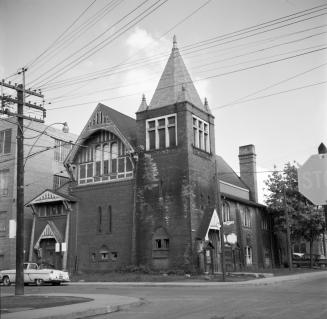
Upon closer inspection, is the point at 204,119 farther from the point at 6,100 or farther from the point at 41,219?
the point at 6,100

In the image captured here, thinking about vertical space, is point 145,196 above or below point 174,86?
below

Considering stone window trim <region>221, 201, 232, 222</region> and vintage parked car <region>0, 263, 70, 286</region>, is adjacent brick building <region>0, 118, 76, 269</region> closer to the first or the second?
vintage parked car <region>0, 263, 70, 286</region>

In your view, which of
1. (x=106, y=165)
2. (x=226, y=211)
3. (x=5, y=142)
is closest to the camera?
(x=106, y=165)

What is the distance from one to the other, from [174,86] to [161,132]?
13.8 ft

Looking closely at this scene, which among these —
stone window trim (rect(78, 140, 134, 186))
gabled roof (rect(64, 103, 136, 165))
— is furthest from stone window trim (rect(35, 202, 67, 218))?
gabled roof (rect(64, 103, 136, 165))

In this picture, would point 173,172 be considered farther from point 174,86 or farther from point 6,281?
point 6,281

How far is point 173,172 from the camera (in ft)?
131

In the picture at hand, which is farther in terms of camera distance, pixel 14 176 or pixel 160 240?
pixel 14 176

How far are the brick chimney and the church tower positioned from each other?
62.9 ft

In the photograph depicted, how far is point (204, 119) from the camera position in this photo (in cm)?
4309

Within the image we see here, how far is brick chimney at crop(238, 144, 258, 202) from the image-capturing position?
61781 millimetres

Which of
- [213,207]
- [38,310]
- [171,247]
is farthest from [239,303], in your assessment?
[213,207]

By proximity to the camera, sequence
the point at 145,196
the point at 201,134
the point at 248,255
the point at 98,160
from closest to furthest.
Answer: the point at 145,196 < the point at 201,134 < the point at 98,160 < the point at 248,255

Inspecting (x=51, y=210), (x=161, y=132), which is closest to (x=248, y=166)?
(x=161, y=132)
